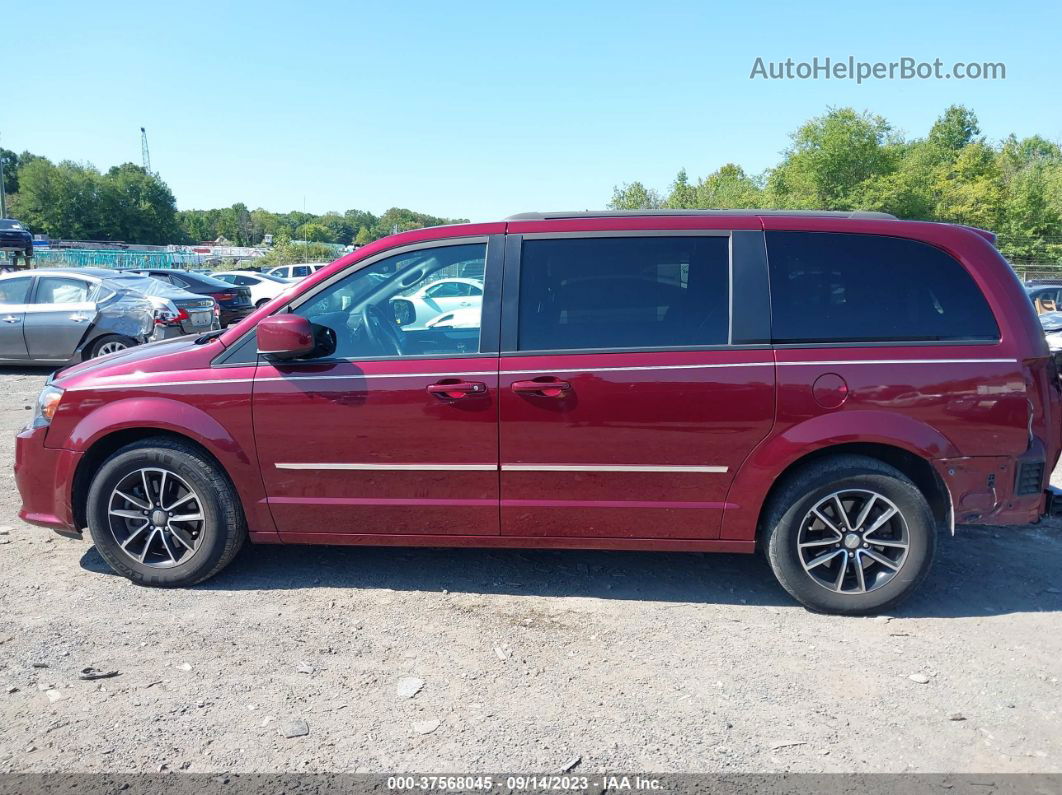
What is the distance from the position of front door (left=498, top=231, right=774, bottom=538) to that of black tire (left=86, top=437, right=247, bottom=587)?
150cm

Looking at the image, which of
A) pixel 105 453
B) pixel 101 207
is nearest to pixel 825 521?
pixel 105 453

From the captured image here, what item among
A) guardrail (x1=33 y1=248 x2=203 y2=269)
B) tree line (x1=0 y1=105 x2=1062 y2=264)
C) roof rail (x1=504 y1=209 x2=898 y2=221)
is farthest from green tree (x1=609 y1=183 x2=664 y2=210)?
roof rail (x1=504 y1=209 x2=898 y2=221)

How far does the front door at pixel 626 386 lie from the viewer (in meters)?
3.90

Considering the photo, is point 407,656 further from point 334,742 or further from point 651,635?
point 651,635

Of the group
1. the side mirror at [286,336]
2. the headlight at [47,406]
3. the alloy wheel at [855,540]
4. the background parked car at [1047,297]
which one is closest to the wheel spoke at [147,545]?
the headlight at [47,406]

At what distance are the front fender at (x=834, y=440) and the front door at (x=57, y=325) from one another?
10476mm

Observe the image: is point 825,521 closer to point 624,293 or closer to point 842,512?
point 842,512

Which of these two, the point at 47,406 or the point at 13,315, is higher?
the point at 13,315

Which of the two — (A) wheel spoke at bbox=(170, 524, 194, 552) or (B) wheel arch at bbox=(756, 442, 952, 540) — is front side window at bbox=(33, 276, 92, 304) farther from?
(B) wheel arch at bbox=(756, 442, 952, 540)

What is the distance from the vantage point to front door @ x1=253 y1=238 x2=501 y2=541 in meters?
4.01

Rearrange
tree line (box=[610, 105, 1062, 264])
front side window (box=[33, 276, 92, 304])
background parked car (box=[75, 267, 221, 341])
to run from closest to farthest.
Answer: front side window (box=[33, 276, 92, 304]) → background parked car (box=[75, 267, 221, 341]) → tree line (box=[610, 105, 1062, 264])

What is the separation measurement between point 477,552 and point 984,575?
9.70 feet

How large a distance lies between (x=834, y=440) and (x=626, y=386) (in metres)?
1.04

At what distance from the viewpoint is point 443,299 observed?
445cm
